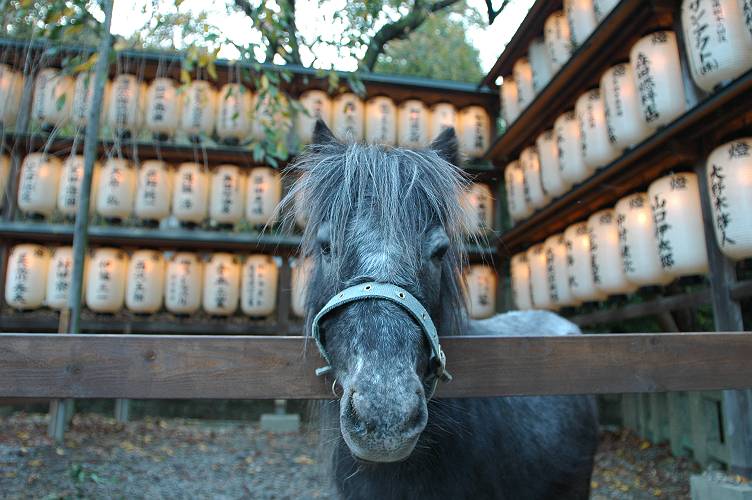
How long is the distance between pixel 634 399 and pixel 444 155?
294 inches

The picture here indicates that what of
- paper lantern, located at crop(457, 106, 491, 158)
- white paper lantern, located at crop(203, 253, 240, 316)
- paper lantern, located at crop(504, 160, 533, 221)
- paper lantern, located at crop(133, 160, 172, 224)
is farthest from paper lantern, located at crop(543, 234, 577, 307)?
paper lantern, located at crop(133, 160, 172, 224)

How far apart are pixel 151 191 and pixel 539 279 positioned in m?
6.94

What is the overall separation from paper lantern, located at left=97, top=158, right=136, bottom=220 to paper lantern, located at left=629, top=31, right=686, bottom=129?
7.98m

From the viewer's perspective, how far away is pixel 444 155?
2734mm

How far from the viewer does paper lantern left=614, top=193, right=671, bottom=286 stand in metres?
5.36

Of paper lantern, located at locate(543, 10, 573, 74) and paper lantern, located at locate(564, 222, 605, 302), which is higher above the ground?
paper lantern, located at locate(543, 10, 573, 74)

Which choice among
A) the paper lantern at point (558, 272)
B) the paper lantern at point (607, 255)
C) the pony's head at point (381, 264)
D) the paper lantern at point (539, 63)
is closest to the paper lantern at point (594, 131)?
the paper lantern at point (607, 255)

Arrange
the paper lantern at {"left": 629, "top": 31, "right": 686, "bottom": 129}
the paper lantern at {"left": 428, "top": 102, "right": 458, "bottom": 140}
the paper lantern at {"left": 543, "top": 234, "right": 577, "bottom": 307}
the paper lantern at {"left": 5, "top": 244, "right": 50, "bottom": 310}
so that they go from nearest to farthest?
the paper lantern at {"left": 629, "top": 31, "right": 686, "bottom": 129} → the paper lantern at {"left": 543, "top": 234, "right": 577, "bottom": 307} → the paper lantern at {"left": 5, "top": 244, "right": 50, "bottom": 310} → the paper lantern at {"left": 428, "top": 102, "right": 458, "bottom": 140}

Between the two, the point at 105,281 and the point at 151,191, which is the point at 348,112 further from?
the point at 105,281

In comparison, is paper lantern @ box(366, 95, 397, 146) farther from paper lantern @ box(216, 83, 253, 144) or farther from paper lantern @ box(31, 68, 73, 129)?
paper lantern @ box(31, 68, 73, 129)

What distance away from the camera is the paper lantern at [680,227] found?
4.87 meters

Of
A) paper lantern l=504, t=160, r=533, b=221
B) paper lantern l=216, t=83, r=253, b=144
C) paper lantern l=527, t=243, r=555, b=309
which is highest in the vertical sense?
paper lantern l=216, t=83, r=253, b=144

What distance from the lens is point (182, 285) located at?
9.04m

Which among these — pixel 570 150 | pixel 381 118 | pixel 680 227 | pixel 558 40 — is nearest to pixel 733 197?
pixel 680 227
